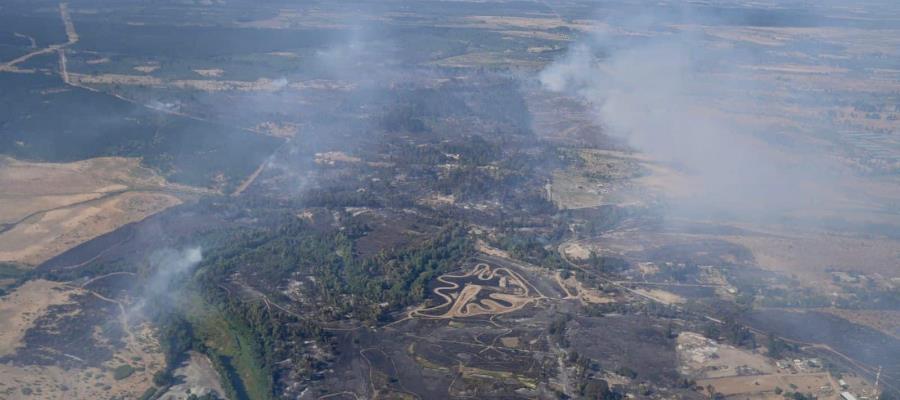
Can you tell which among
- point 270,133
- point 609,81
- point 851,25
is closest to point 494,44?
point 609,81

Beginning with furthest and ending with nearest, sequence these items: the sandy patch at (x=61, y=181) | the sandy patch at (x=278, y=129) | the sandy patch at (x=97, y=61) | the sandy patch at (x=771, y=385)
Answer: the sandy patch at (x=97, y=61), the sandy patch at (x=278, y=129), the sandy patch at (x=61, y=181), the sandy patch at (x=771, y=385)

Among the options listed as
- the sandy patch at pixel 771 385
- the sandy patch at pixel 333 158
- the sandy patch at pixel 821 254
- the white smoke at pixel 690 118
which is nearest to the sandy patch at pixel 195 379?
the sandy patch at pixel 771 385

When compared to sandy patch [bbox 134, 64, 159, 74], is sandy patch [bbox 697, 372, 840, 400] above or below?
below

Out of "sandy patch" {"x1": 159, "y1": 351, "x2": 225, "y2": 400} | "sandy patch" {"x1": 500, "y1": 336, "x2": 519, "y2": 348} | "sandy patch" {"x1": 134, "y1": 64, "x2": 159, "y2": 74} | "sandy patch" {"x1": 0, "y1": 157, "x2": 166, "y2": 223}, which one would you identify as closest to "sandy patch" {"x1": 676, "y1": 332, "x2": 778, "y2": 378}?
A: "sandy patch" {"x1": 500, "y1": 336, "x2": 519, "y2": 348}

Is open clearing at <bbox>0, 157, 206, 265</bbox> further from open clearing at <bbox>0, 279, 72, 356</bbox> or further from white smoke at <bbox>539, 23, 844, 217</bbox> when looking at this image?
white smoke at <bbox>539, 23, 844, 217</bbox>

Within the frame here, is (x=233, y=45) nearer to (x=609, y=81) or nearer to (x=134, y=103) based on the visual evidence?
(x=134, y=103)

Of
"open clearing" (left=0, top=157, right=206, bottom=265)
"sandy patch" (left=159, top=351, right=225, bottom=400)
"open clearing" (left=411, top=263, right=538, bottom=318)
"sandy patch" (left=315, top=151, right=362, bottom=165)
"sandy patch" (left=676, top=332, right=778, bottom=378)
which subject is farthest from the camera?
"sandy patch" (left=315, top=151, right=362, bottom=165)

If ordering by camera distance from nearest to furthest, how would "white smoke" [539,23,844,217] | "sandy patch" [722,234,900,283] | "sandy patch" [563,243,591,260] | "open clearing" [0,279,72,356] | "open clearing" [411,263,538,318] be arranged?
"open clearing" [0,279,72,356]
"open clearing" [411,263,538,318]
"sandy patch" [722,234,900,283]
"sandy patch" [563,243,591,260]
"white smoke" [539,23,844,217]

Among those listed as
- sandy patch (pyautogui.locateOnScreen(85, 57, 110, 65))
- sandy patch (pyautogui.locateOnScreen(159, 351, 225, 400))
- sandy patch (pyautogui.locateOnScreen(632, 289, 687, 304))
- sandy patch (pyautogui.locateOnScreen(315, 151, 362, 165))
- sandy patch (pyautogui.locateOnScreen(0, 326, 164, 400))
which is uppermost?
sandy patch (pyautogui.locateOnScreen(85, 57, 110, 65))

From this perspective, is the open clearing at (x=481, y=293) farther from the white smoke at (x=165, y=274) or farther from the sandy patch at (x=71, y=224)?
the sandy patch at (x=71, y=224)
